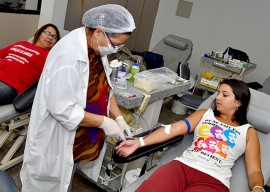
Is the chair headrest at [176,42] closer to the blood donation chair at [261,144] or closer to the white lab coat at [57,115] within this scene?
the blood donation chair at [261,144]

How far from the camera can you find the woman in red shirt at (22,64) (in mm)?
2127

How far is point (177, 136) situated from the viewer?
5.64 feet

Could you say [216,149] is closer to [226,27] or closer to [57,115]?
[57,115]

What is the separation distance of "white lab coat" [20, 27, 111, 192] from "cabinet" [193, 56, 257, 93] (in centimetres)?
226

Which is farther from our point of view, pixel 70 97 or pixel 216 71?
pixel 216 71

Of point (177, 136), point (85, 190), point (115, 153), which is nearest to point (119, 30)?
point (115, 153)

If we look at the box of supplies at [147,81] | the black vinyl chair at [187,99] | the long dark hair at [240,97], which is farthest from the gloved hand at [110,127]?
the black vinyl chair at [187,99]

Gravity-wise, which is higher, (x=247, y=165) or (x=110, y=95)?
(x=110, y=95)

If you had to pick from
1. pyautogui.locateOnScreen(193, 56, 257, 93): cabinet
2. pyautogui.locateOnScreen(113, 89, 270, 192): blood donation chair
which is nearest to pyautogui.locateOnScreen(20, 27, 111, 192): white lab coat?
pyautogui.locateOnScreen(113, 89, 270, 192): blood donation chair

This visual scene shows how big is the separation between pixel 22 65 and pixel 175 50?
234 centimetres

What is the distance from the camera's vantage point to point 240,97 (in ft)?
5.72

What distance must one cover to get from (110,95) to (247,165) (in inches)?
33.0

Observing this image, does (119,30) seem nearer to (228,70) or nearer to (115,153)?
(115,153)

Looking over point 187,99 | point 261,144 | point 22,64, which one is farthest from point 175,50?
point 261,144
